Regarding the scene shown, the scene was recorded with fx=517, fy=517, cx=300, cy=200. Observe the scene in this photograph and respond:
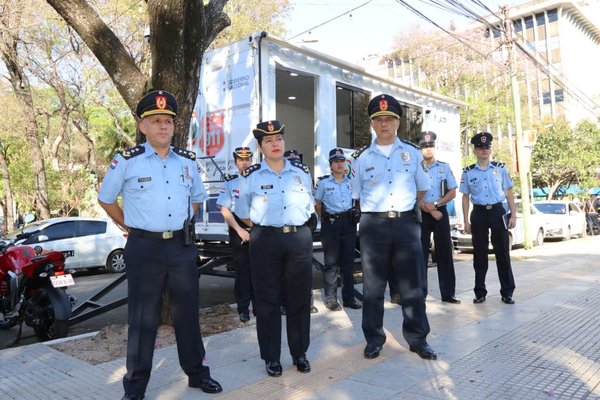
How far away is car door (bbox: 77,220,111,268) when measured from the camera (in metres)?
11.5

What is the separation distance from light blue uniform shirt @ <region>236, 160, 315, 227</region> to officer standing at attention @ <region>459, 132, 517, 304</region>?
3.08 metres

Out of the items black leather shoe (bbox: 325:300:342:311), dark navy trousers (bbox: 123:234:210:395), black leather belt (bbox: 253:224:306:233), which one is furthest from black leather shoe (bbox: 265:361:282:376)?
black leather shoe (bbox: 325:300:342:311)

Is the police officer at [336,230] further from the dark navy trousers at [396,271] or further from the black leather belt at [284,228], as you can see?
the black leather belt at [284,228]

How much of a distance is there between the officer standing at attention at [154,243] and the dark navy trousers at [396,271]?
147 cm

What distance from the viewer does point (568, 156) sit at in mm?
30859

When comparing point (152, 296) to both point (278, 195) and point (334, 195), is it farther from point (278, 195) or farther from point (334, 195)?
point (334, 195)

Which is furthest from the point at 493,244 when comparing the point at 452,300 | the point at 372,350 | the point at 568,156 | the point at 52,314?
the point at 568,156

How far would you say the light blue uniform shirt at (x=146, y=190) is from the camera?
11.3ft

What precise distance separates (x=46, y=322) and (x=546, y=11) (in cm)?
6781

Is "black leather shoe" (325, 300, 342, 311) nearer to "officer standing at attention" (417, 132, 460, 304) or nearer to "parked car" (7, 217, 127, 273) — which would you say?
"officer standing at attention" (417, 132, 460, 304)

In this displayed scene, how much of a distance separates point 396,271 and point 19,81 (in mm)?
16350

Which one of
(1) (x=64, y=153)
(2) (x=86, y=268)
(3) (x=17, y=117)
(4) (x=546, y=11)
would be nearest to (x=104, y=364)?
(2) (x=86, y=268)

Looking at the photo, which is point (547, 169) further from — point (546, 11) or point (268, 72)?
point (546, 11)

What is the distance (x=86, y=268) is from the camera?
38.4 ft
